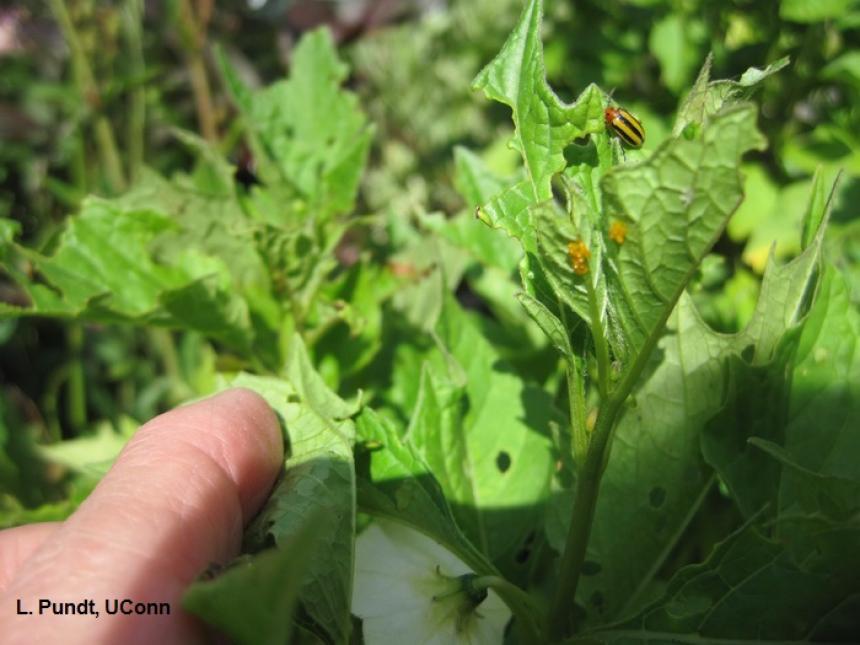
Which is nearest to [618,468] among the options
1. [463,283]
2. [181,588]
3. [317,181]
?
[181,588]

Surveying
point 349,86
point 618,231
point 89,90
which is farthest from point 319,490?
point 349,86

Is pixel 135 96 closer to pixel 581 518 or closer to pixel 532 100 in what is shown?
pixel 532 100

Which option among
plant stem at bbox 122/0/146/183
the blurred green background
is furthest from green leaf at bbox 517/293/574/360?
plant stem at bbox 122/0/146/183

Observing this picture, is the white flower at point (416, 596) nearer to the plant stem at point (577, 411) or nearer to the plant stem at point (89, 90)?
the plant stem at point (577, 411)

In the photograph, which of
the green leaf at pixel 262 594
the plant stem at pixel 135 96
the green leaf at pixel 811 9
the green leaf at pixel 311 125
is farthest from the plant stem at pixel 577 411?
the plant stem at pixel 135 96

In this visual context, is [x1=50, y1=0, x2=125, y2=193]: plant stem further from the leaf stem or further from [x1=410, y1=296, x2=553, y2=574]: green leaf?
the leaf stem

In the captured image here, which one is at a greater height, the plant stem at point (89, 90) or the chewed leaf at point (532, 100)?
the chewed leaf at point (532, 100)

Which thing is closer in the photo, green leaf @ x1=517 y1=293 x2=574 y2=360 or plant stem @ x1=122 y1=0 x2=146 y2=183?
green leaf @ x1=517 y1=293 x2=574 y2=360
